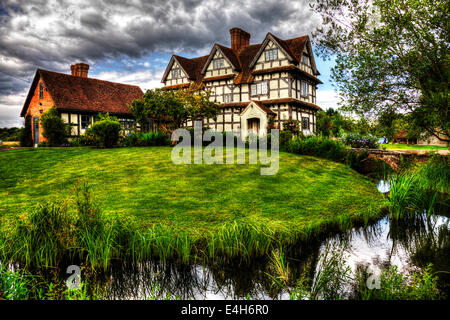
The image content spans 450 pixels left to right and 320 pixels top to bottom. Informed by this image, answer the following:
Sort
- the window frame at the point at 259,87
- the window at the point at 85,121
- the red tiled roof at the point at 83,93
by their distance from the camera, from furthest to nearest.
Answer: the window at the point at 85,121, the red tiled roof at the point at 83,93, the window frame at the point at 259,87

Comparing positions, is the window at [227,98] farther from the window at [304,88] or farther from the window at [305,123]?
the window at [305,123]

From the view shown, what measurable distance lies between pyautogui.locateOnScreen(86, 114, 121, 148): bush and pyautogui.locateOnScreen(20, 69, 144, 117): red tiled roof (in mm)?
6768

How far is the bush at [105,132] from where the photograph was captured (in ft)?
59.2

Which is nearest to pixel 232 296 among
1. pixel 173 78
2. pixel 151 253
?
pixel 151 253

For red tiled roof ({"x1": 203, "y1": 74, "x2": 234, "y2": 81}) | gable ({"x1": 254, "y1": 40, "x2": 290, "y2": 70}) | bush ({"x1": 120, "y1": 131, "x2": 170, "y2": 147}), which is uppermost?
gable ({"x1": 254, "y1": 40, "x2": 290, "y2": 70})

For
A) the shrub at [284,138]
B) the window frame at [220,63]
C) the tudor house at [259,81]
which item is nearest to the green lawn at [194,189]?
the shrub at [284,138]

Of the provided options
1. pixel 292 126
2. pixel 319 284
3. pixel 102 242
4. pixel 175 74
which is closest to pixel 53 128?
pixel 175 74

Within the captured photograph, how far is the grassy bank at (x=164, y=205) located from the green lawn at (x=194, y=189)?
30mm

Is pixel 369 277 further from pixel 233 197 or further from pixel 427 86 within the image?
pixel 427 86

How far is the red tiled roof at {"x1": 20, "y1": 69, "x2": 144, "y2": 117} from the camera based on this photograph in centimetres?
2653

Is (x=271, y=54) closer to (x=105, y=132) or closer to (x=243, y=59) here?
(x=243, y=59)

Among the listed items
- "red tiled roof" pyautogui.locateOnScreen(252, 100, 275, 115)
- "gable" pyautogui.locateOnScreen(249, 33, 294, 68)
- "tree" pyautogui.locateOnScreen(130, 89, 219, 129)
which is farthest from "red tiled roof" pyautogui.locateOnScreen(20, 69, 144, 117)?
"gable" pyautogui.locateOnScreen(249, 33, 294, 68)

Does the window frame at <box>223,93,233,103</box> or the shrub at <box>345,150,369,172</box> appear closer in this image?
the shrub at <box>345,150,369,172</box>

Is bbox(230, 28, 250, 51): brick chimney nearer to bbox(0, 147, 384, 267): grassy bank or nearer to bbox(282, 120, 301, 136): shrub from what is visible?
bbox(282, 120, 301, 136): shrub
